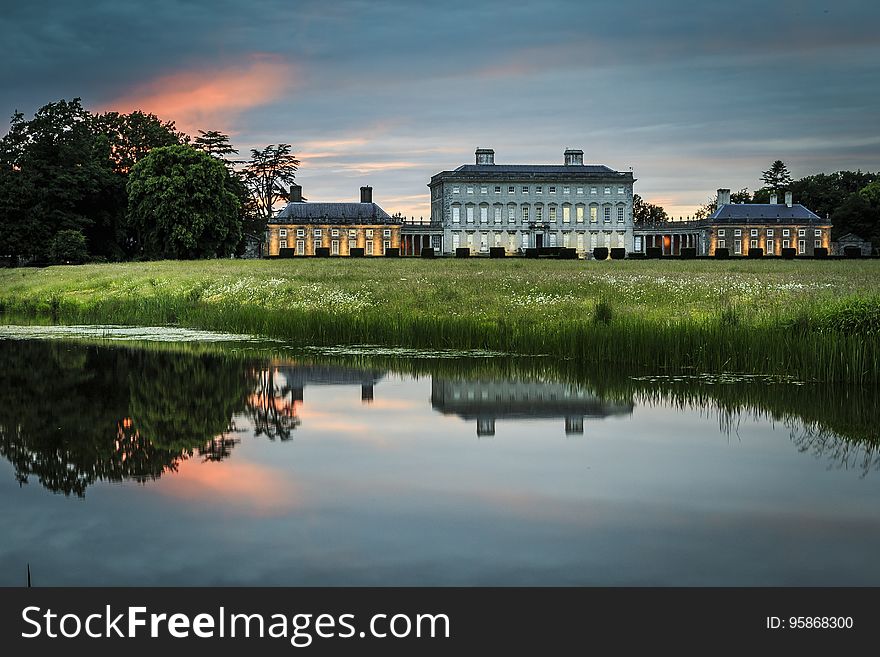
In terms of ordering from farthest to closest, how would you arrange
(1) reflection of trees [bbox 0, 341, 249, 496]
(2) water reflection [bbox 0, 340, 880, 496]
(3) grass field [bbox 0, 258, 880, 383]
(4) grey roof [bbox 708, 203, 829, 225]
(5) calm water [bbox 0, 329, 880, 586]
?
(4) grey roof [bbox 708, 203, 829, 225], (3) grass field [bbox 0, 258, 880, 383], (2) water reflection [bbox 0, 340, 880, 496], (1) reflection of trees [bbox 0, 341, 249, 496], (5) calm water [bbox 0, 329, 880, 586]

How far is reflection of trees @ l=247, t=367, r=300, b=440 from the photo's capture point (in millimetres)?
10793

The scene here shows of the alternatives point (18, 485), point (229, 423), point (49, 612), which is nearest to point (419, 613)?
point (49, 612)

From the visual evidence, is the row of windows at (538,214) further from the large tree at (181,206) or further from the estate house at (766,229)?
the large tree at (181,206)

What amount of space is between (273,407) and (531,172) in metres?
113

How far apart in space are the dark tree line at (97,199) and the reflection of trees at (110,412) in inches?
2010

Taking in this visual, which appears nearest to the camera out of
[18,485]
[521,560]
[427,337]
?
[521,560]

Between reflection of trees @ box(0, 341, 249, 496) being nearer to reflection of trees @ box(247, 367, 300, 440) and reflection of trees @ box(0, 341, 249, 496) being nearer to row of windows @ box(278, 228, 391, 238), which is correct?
reflection of trees @ box(247, 367, 300, 440)

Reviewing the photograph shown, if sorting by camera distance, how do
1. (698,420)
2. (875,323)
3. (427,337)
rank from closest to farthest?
1. (698,420)
2. (875,323)
3. (427,337)

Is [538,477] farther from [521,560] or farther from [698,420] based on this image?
[698,420]

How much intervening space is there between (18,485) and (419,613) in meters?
4.29

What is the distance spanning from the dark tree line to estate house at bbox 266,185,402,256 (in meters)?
33.4

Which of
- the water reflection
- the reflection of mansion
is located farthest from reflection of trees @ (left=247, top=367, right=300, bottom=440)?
the reflection of mansion

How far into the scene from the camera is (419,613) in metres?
5.33

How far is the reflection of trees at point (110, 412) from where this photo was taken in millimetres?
8852
